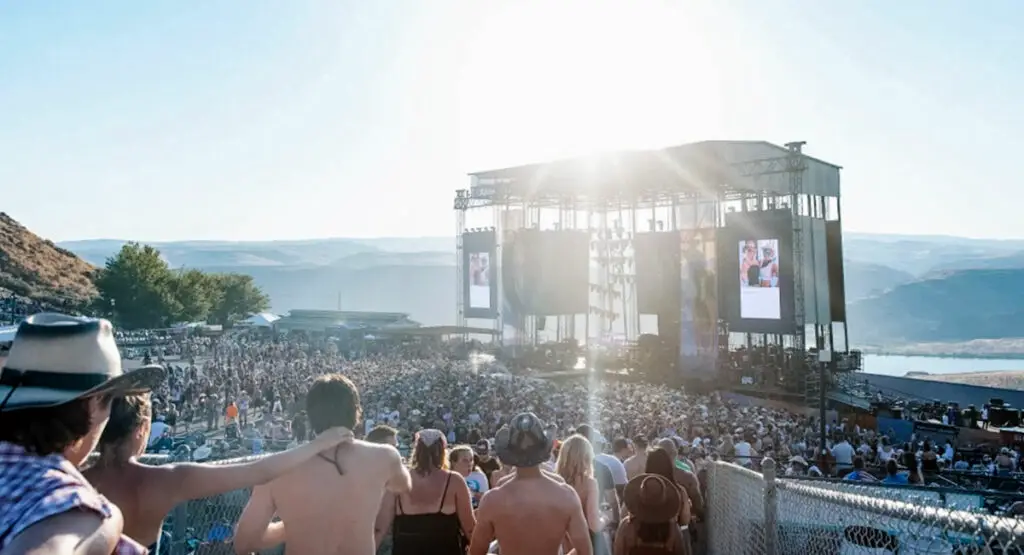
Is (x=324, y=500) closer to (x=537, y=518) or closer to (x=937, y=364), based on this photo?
(x=537, y=518)

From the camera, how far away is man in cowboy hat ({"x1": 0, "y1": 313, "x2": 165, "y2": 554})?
1.52m

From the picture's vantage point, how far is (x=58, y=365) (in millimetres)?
1836

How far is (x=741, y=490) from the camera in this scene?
5.22 metres

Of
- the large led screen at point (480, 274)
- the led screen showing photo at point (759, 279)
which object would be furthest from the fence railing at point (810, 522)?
the large led screen at point (480, 274)

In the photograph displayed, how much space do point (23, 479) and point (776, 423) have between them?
19.9 meters

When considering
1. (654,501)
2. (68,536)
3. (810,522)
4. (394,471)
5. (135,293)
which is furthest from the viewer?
(135,293)

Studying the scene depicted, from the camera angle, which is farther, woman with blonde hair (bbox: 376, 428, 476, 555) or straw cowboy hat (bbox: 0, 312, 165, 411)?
woman with blonde hair (bbox: 376, 428, 476, 555)

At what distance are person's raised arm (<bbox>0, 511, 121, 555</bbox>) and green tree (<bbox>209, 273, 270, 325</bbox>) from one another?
6604 centimetres

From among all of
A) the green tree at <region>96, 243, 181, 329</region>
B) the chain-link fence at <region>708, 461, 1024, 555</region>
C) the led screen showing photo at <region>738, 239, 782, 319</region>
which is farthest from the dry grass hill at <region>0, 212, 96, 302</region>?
the chain-link fence at <region>708, 461, 1024, 555</region>

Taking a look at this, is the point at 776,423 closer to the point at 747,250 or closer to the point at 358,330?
the point at 747,250

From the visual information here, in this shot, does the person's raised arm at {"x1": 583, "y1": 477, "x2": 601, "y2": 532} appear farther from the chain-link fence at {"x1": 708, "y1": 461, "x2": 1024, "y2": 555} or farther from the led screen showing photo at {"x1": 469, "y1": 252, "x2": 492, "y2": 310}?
the led screen showing photo at {"x1": 469, "y1": 252, "x2": 492, "y2": 310}

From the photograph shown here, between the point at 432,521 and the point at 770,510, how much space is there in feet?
6.08

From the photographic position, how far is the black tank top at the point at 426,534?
3869 millimetres

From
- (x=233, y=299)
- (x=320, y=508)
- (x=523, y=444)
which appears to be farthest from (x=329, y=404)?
(x=233, y=299)
